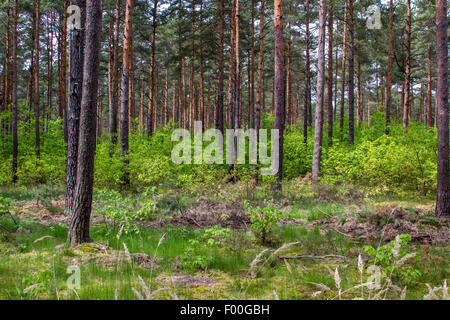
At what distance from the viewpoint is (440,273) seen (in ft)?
14.0

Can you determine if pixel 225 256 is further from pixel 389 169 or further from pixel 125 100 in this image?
pixel 125 100

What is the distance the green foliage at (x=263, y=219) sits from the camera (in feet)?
18.0

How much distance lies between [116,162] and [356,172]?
398 inches

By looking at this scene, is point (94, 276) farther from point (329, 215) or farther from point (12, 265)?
point (329, 215)

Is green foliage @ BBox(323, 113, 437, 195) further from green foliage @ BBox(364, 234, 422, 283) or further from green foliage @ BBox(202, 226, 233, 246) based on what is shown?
green foliage @ BBox(364, 234, 422, 283)

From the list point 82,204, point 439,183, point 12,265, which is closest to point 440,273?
point 439,183

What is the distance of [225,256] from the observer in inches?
203

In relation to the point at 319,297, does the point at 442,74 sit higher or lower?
higher

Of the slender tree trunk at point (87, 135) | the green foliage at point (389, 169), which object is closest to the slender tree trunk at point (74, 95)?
the slender tree trunk at point (87, 135)

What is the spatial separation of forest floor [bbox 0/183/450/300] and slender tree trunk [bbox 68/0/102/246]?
44cm

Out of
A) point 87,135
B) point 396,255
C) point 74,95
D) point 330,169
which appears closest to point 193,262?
point 396,255

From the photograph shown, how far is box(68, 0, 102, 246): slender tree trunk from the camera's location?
17.3 ft

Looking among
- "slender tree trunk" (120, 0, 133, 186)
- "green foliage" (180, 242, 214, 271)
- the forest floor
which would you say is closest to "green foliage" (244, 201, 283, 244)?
the forest floor

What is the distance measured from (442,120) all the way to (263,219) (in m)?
6.22
